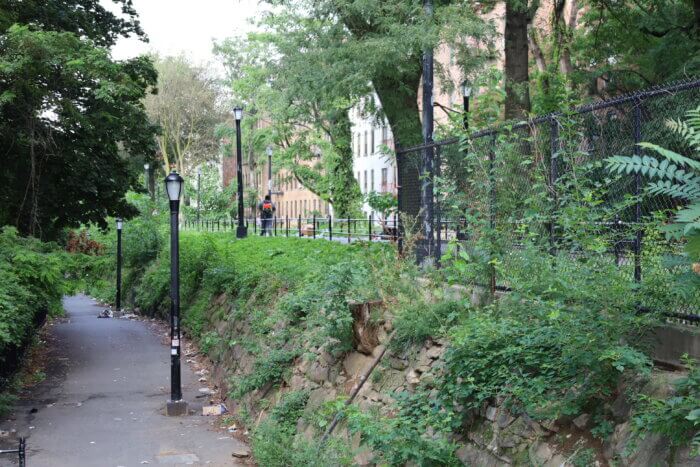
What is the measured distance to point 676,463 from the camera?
19.0 ft

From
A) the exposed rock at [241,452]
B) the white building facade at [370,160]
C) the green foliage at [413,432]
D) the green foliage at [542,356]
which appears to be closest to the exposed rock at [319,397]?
the exposed rock at [241,452]

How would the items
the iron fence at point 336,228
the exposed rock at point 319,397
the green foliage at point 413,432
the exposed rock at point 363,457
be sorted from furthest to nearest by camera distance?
the iron fence at point 336,228, the exposed rock at point 319,397, the exposed rock at point 363,457, the green foliage at point 413,432

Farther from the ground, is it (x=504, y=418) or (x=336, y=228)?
(x=336, y=228)

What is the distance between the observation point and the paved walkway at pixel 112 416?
13.4 meters

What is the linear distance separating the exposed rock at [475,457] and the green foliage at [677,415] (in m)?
1.72

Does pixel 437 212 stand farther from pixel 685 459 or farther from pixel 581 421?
pixel 685 459

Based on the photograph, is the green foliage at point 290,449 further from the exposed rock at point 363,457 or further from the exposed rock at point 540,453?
the exposed rock at point 540,453

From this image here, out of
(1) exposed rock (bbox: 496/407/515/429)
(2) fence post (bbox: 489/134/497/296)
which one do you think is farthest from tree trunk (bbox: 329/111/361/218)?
(1) exposed rock (bbox: 496/407/515/429)

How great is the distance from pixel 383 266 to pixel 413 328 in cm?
292

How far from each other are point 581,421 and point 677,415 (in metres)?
1.24

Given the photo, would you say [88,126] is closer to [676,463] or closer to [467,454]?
[467,454]

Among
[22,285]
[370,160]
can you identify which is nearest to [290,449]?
[22,285]

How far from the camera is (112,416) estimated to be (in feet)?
55.0

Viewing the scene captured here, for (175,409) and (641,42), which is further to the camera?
(641,42)
